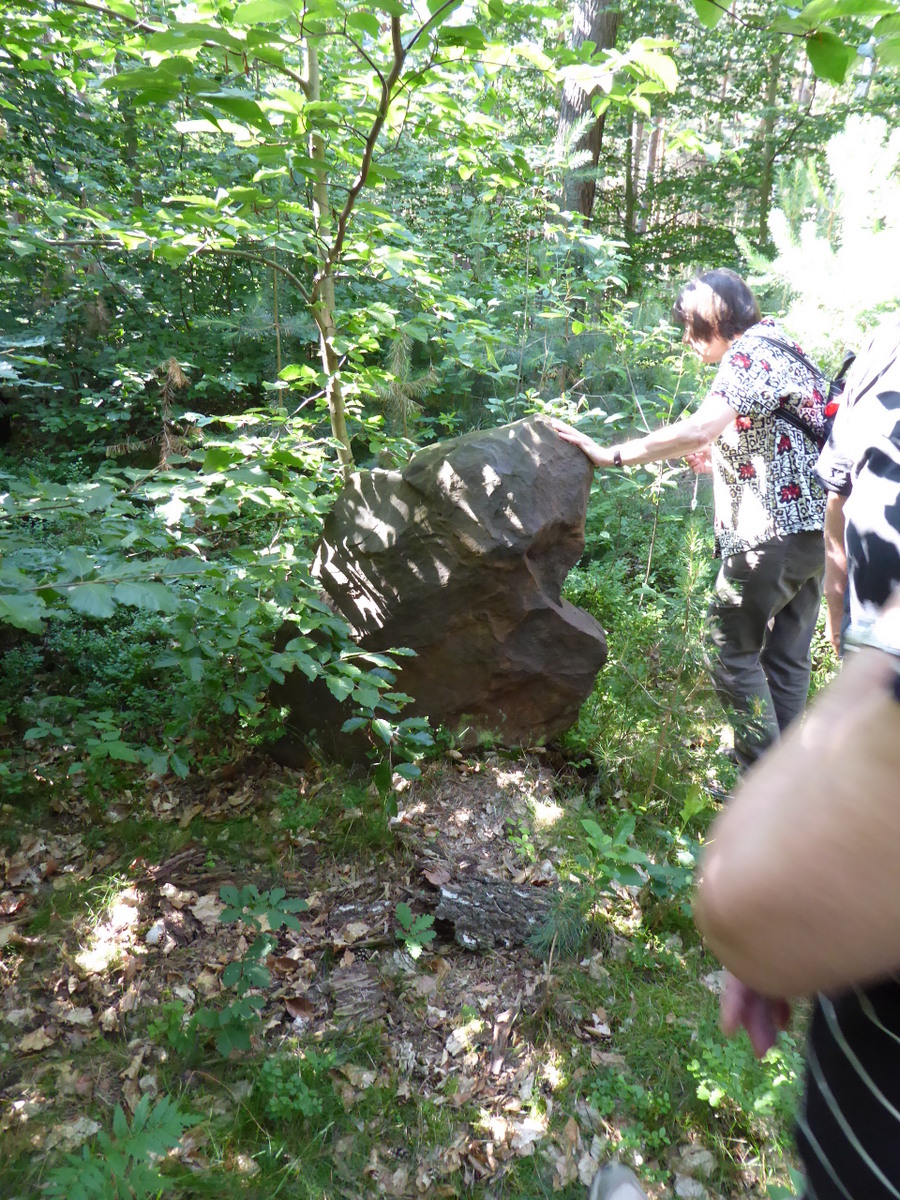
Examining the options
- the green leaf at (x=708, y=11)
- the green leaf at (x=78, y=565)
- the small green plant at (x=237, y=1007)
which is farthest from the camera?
the small green plant at (x=237, y=1007)

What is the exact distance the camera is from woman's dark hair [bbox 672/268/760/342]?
2895 millimetres

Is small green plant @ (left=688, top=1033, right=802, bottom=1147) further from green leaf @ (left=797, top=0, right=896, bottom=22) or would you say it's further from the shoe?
green leaf @ (left=797, top=0, right=896, bottom=22)

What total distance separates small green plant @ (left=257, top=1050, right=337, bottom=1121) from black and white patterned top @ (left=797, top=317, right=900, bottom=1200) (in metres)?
1.63

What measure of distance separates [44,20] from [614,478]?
13.8ft

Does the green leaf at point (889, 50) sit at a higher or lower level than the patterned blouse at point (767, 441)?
higher

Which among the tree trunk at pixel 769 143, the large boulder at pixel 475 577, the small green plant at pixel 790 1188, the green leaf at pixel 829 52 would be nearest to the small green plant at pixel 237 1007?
the large boulder at pixel 475 577

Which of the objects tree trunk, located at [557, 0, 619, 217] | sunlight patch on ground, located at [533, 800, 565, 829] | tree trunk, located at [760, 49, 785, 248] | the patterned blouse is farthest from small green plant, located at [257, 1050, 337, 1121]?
tree trunk, located at [760, 49, 785, 248]

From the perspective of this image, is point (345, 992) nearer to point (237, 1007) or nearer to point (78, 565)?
point (237, 1007)

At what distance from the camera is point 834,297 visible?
11.4 ft

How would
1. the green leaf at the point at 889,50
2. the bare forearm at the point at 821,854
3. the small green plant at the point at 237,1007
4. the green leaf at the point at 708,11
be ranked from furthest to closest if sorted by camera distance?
1. the small green plant at the point at 237,1007
2. the green leaf at the point at 708,11
3. the green leaf at the point at 889,50
4. the bare forearm at the point at 821,854

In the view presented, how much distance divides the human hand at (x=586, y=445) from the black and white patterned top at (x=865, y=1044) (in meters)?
2.21

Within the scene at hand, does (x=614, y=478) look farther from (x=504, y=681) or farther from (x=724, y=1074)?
(x=724, y=1074)

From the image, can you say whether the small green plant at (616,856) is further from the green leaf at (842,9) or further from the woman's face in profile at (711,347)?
the green leaf at (842,9)

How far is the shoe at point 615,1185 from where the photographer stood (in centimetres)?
170
